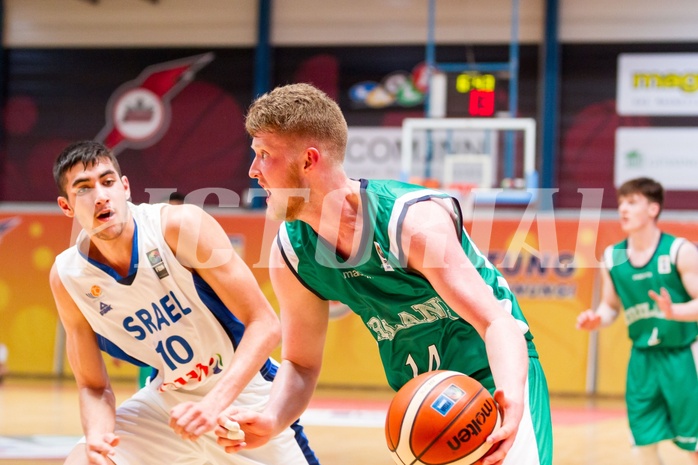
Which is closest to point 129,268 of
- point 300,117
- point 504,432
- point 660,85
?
point 300,117

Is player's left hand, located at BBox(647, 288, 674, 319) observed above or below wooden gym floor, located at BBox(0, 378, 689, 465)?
above

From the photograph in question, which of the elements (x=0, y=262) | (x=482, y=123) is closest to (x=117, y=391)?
(x=0, y=262)

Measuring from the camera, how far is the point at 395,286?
3.04 m

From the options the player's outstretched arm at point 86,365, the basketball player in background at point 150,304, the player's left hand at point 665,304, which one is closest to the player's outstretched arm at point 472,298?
the basketball player in background at point 150,304

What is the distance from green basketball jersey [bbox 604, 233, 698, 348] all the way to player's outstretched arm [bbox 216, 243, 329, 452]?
4017 mm

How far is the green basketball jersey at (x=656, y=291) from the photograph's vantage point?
6504 millimetres

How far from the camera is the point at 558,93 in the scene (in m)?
14.6

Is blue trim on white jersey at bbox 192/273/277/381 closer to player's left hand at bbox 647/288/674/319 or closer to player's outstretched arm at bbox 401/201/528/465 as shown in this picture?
player's outstretched arm at bbox 401/201/528/465

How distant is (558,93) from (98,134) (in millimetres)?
8447

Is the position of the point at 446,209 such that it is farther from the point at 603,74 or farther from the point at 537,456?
the point at 603,74

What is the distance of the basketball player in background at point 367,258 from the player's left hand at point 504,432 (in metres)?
0.41

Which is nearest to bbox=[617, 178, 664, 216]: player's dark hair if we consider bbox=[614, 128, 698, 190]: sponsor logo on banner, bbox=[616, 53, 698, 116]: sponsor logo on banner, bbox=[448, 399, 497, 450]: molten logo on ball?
bbox=[448, 399, 497, 450]: molten logo on ball

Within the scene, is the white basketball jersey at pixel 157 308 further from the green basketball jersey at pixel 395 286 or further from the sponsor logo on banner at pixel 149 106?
the sponsor logo on banner at pixel 149 106

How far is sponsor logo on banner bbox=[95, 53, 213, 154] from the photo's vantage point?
15742mm
